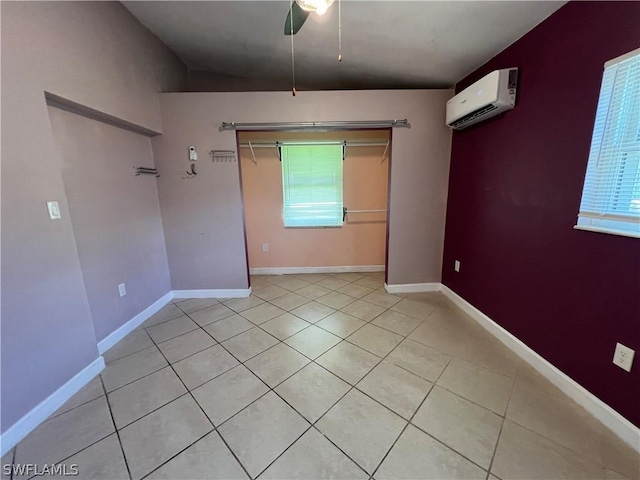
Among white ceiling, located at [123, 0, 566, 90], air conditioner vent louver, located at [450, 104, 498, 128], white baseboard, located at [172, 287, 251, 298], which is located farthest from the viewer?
white baseboard, located at [172, 287, 251, 298]

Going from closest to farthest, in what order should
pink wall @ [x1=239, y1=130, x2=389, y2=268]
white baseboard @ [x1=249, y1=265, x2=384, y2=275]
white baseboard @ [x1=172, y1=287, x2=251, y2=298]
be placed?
1. white baseboard @ [x1=172, y1=287, x2=251, y2=298]
2. pink wall @ [x1=239, y1=130, x2=389, y2=268]
3. white baseboard @ [x1=249, y1=265, x2=384, y2=275]

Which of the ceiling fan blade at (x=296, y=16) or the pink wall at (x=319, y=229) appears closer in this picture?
the ceiling fan blade at (x=296, y=16)

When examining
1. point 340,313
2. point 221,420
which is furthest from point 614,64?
point 221,420

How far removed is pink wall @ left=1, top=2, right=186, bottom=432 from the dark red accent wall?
311cm

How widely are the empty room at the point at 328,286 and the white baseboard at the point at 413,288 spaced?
0.03 m

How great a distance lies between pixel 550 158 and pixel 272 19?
238 centimetres

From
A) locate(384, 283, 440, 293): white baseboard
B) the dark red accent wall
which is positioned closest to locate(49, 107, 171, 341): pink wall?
locate(384, 283, 440, 293): white baseboard

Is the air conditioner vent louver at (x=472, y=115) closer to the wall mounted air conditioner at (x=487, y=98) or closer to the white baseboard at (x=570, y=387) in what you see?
the wall mounted air conditioner at (x=487, y=98)

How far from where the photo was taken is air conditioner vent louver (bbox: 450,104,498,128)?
1.94m

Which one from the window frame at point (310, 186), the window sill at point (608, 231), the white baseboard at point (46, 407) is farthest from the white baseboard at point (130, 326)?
the window sill at point (608, 231)

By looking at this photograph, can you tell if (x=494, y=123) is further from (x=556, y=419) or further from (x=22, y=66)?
(x=22, y=66)

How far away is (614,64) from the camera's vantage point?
4.04 ft

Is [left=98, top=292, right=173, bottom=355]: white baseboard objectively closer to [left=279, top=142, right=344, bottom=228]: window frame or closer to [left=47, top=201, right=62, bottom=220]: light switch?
[left=47, top=201, right=62, bottom=220]: light switch

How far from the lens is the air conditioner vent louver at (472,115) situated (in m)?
1.94
